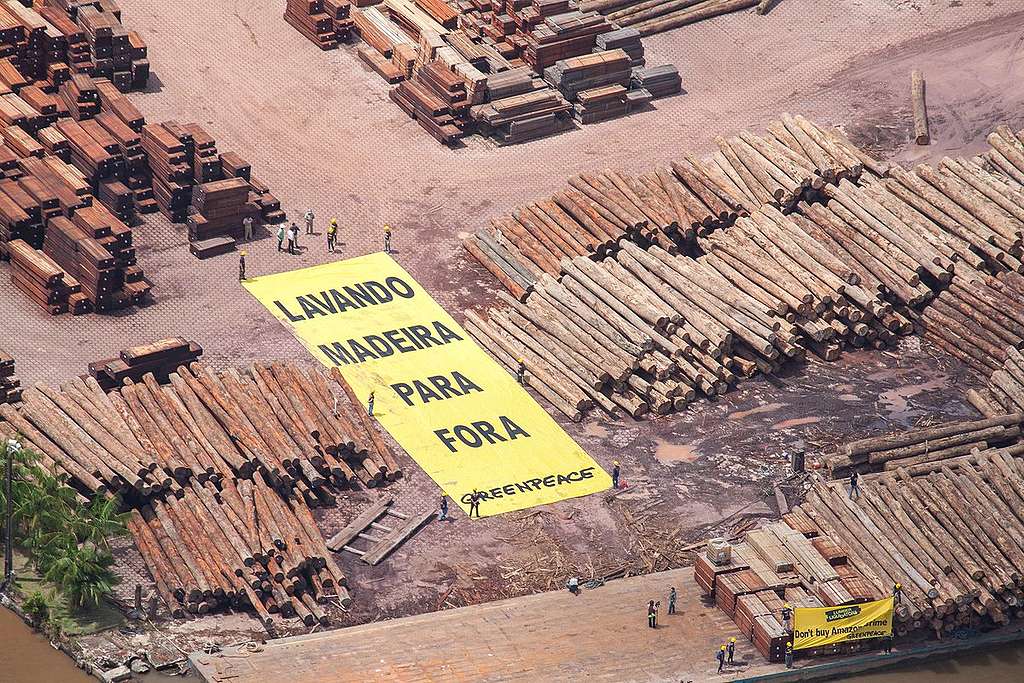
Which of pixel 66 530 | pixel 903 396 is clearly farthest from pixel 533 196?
pixel 66 530

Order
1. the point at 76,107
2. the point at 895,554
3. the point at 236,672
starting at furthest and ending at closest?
the point at 76,107 < the point at 895,554 < the point at 236,672

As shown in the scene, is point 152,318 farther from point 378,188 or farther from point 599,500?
point 599,500

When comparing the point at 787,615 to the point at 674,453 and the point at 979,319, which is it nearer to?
the point at 674,453

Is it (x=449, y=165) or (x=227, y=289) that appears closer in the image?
(x=227, y=289)

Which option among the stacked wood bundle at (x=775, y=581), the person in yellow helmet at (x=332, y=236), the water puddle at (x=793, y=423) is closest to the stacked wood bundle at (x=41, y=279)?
the person in yellow helmet at (x=332, y=236)

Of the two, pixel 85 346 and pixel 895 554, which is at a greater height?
pixel 895 554

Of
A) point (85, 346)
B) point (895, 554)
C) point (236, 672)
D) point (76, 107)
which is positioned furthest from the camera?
point (76, 107)

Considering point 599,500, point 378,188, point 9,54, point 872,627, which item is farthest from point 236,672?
point 9,54
